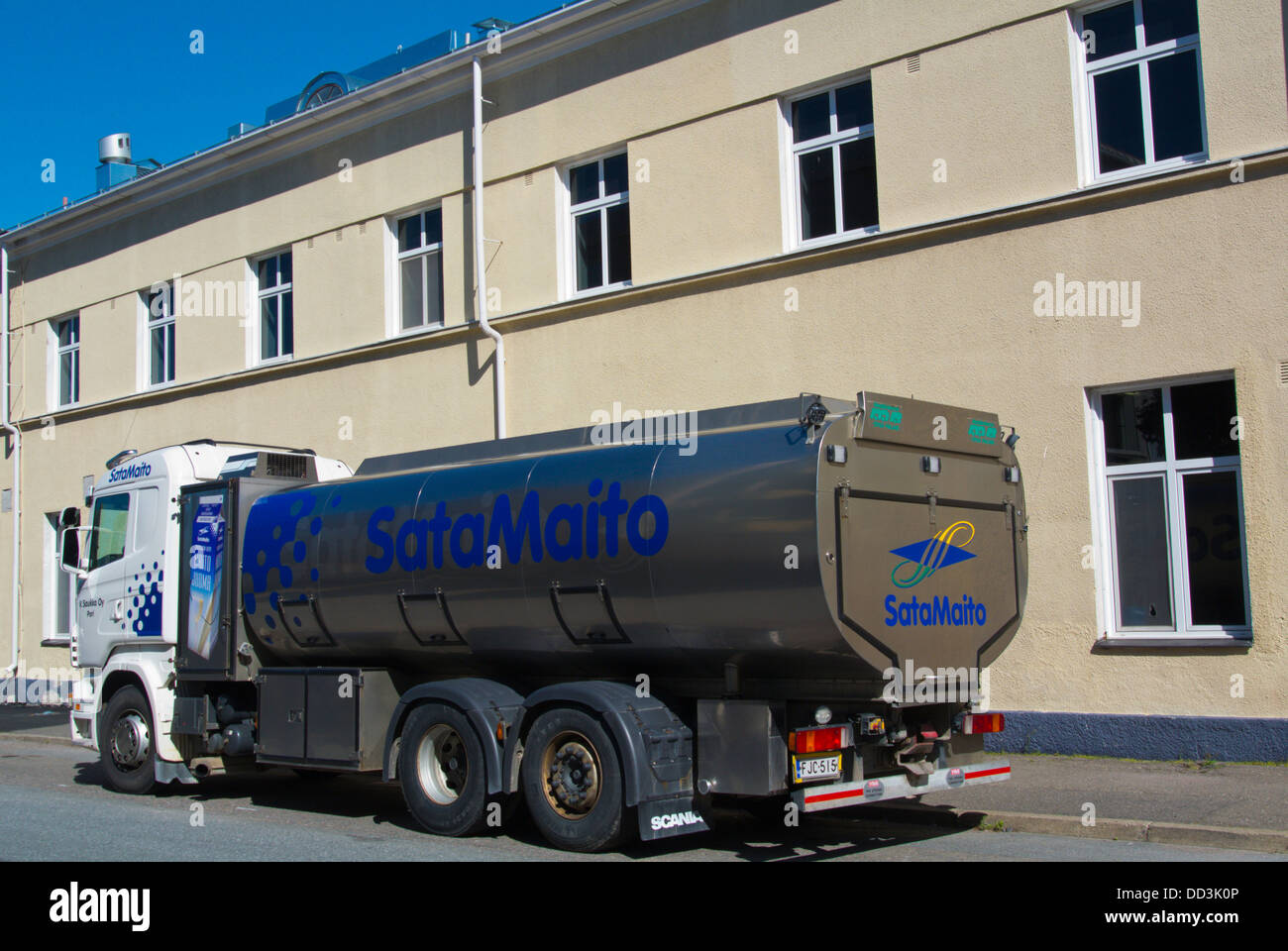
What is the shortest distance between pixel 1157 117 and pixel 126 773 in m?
11.1

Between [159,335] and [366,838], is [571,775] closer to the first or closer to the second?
[366,838]

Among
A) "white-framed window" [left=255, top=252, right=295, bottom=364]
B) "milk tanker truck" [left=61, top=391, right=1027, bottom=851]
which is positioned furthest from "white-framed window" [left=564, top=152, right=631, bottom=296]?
"milk tanker truck" [left=61, top=391, right=1027, bottom=851]

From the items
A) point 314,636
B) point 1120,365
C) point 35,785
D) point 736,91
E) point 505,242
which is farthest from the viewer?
point 505,242

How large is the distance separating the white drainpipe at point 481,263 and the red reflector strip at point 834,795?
9364 millimetres

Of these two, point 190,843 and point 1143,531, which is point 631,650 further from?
point 1143,531

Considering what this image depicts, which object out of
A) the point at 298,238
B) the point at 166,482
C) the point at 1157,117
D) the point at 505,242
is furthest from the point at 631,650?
the point at 298,238

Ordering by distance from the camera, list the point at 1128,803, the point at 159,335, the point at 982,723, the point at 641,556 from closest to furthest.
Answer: the point at 641,556 → the point at 982,723 → the point at 1128,803 → the point at 159,335

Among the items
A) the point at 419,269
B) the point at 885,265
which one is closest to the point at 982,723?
the point at 885,265

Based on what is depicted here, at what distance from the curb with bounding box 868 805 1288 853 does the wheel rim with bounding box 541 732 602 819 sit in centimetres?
245

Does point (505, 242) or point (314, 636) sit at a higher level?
point (505, 242)

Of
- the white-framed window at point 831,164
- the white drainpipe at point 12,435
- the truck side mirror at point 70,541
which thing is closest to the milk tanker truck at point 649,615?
the truck side mirror at point 70,541

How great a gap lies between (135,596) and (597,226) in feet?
23.6

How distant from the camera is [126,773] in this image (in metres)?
12.0

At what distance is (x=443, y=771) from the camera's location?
9508 mm
